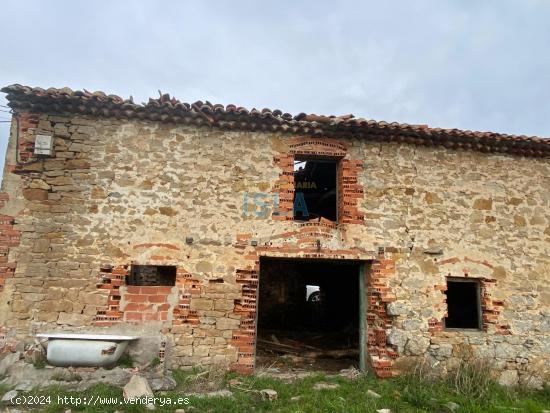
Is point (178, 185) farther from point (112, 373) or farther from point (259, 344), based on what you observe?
point (259, 344)

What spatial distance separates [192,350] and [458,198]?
5.67 meters

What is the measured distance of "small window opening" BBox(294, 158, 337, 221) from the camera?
10070 mm

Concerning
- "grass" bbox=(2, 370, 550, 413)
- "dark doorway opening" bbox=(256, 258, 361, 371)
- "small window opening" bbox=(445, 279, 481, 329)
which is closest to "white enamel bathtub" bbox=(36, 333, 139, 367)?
"grass" bbox=(2, 370, 550, 413)

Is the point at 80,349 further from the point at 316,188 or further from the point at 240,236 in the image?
the point at 316,188

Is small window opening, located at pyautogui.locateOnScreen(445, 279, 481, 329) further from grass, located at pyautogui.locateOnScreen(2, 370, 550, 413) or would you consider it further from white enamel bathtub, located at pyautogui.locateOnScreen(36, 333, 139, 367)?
white enamel bathtub, located at pyautogui.locateOnScreen(36, 333, 139, 367)

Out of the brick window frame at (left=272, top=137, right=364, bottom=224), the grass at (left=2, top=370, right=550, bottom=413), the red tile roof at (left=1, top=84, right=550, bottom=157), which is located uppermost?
the red tile roof at (left=1, top=84, right=550, bottom=157)

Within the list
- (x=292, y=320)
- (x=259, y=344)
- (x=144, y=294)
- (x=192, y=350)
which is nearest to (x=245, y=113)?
(x=144, y=294)

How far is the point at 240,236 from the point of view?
7.23m

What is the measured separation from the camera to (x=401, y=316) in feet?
24.1

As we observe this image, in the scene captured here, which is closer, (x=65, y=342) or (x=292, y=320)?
(x=65, y=342)

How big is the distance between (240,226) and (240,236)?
7.0 inches

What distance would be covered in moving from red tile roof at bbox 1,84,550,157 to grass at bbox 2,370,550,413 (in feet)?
14.0

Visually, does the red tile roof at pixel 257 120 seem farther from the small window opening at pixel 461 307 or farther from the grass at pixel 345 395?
the grass at pixel 345 395

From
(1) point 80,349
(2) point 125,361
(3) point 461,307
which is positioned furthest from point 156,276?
(3) point 461,307
